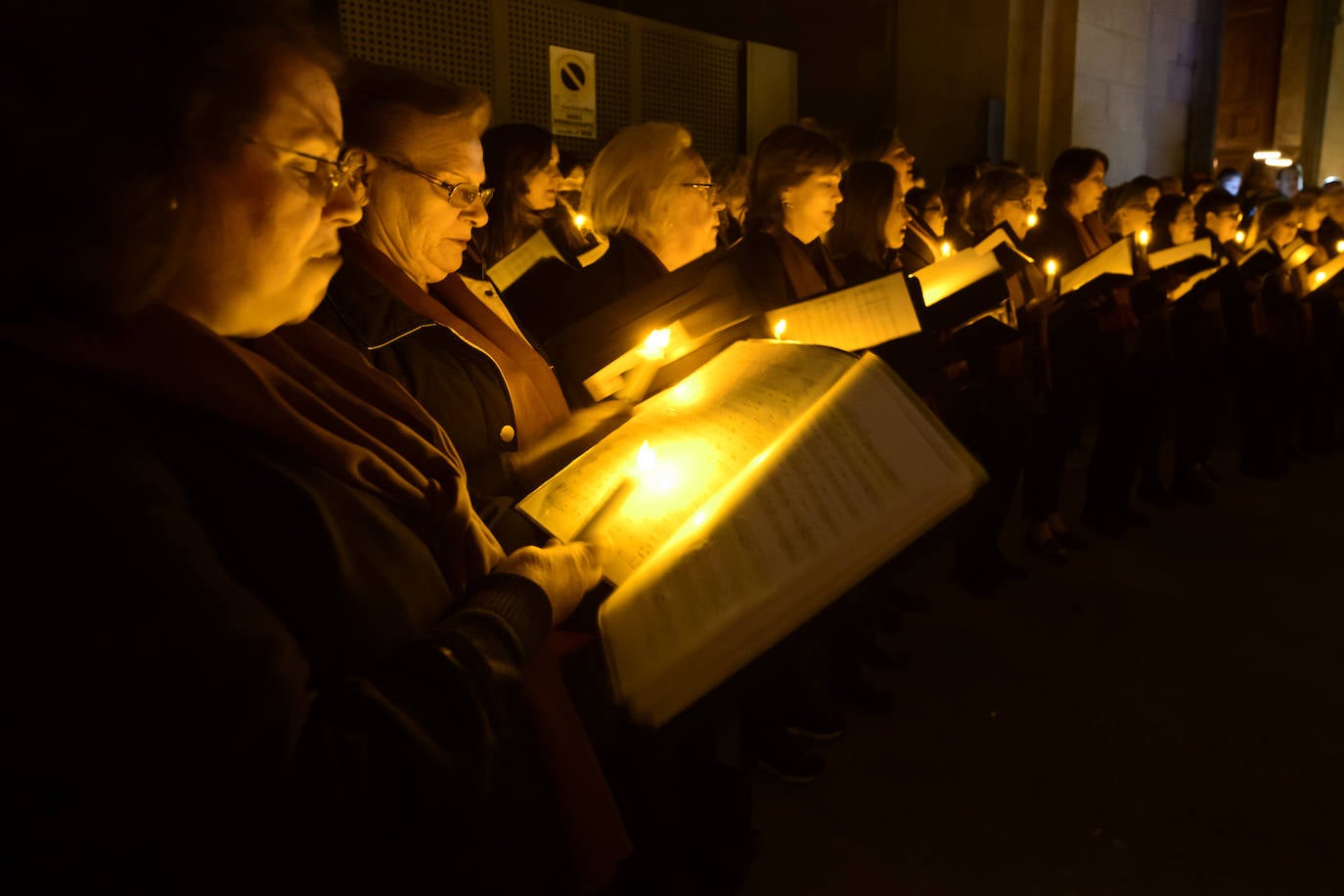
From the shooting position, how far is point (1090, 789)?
2424 mm

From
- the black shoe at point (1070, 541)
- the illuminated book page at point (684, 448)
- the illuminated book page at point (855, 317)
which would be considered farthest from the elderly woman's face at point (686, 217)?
the black shoe at point (1070, 541)

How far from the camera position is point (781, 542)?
98cm

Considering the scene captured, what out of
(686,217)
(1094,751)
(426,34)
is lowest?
(1094,751)

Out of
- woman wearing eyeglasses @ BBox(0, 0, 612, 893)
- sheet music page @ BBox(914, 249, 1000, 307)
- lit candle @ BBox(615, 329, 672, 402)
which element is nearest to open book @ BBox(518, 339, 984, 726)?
Result: woman wearing eyeglasses @ BBox(0, 0, 612, 893)

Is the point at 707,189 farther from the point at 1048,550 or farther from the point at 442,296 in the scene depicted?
the point at 1048,550

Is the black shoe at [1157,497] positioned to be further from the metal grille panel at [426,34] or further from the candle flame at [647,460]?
the candle flame at [647,460]

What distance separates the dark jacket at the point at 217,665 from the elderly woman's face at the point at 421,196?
758 mm

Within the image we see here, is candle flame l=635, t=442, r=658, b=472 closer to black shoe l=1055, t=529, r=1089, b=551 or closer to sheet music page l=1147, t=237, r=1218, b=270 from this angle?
sheet music page l=1147, t=237, r=1218, b=270

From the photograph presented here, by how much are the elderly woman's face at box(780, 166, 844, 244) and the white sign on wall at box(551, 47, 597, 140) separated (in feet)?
11.7

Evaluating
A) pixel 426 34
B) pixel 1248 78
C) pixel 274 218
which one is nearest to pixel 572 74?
pixel 426 34

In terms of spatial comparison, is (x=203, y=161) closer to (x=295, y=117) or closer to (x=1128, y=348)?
(x=295, y=117)

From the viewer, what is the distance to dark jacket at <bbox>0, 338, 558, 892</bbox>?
0.66 m

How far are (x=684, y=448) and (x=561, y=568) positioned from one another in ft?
0.76

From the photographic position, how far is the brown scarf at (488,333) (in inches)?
57.5
